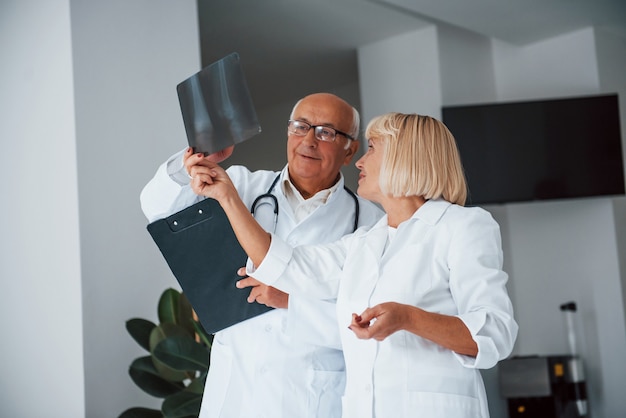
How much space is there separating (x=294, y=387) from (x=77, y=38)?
1993 mm

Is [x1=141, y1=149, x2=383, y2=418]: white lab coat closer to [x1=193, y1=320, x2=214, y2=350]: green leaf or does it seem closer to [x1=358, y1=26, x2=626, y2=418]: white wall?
[x1=193, y1=320, x2=214, y2=350]: green leaf

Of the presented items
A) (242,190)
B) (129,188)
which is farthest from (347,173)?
(242,190)

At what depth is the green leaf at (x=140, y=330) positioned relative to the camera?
2938 mm

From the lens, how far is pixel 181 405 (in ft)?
9.02

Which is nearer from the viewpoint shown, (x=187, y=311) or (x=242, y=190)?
(x=242, y=190)

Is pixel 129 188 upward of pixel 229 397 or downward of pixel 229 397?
upward

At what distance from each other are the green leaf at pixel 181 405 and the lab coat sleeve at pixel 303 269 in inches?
51.0

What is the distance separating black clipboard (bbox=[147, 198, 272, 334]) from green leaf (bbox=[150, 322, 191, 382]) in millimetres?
1134

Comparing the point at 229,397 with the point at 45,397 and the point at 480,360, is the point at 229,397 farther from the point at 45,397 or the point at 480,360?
the point at 45,397

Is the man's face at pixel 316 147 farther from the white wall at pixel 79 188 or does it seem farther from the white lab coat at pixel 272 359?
the white wall at pixel 79 188

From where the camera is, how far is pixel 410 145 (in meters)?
1.47

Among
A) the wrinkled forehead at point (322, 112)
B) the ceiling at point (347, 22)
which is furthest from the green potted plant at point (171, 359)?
the ceiling at point (347, 22)

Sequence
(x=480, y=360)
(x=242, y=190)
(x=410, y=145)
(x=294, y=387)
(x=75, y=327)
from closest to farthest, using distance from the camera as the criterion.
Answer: (x=480, y=360), (x=410, y=145), (x=294, y=387), (x=242, y=190), (x=75, y=327)

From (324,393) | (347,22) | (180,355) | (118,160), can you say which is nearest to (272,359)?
(324,393)
